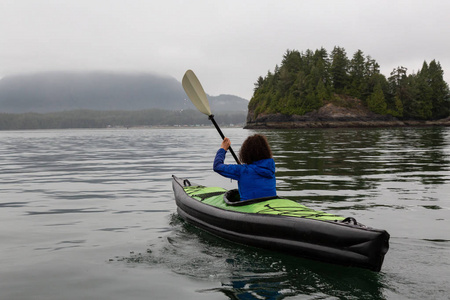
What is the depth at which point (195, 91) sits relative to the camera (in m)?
11.2

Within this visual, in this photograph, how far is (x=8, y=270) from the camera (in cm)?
560

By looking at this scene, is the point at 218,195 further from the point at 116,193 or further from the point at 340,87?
the point at 340,87

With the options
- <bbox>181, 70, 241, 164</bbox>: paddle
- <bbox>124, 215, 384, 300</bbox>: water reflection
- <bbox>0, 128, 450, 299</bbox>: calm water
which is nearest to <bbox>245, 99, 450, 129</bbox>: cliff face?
<bbox>0, 128, 450, 299</bbox>: calm water

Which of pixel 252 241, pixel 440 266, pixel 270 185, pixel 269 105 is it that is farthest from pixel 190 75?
pixel 269 105

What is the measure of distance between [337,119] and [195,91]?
93.9 m

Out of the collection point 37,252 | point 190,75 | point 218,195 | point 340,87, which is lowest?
point 37,252

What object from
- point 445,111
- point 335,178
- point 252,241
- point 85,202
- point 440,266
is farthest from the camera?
point 445,111

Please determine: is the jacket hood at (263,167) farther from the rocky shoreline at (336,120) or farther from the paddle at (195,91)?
the rocky shoreline at (336,120)

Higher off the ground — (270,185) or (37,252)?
(270,185)

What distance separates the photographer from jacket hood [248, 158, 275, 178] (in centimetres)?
680

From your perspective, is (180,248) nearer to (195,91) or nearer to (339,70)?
(195,91)

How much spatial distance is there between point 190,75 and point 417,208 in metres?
6.45

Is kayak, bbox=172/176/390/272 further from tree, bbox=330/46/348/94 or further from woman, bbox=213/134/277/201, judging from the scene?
tree, bbox=330/46/348/94

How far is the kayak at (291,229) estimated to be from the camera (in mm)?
4977
